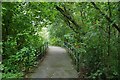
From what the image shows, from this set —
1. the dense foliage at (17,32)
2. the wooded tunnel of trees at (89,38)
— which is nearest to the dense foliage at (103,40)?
the wooded tunnel of trees at (89,38)

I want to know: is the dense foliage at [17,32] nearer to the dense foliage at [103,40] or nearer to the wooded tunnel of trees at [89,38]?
the wooded tunnel of trees at [89,38]

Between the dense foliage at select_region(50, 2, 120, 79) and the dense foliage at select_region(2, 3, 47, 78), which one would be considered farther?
the dense foliage at select_region(2, 3, 47, 78)

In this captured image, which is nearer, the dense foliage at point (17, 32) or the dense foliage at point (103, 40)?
the dense foliage at point (103, 40)

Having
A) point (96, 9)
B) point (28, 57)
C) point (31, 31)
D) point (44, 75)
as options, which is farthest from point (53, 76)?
point (96, 9)

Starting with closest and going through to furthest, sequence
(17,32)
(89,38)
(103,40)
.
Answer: (103,40)
(89,38)
(17,32)

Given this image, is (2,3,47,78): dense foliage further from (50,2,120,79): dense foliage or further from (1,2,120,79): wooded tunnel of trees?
(50,2,120,79): dense foliage

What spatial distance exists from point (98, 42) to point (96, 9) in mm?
1220

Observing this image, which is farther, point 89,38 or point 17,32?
point 17,32

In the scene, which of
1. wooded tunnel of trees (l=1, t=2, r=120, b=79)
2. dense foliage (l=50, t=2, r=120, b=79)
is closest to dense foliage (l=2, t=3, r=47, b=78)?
wooded tunnel of trees (l=1, t=2, r=120, b=79)

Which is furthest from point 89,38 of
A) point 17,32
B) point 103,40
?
point 17,32

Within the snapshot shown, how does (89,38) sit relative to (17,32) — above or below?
below

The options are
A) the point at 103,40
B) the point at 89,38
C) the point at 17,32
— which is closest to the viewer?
the point at 103,40

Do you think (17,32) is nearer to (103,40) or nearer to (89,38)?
(89,38)

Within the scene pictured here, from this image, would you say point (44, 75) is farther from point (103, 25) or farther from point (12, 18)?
point (103, 25)
